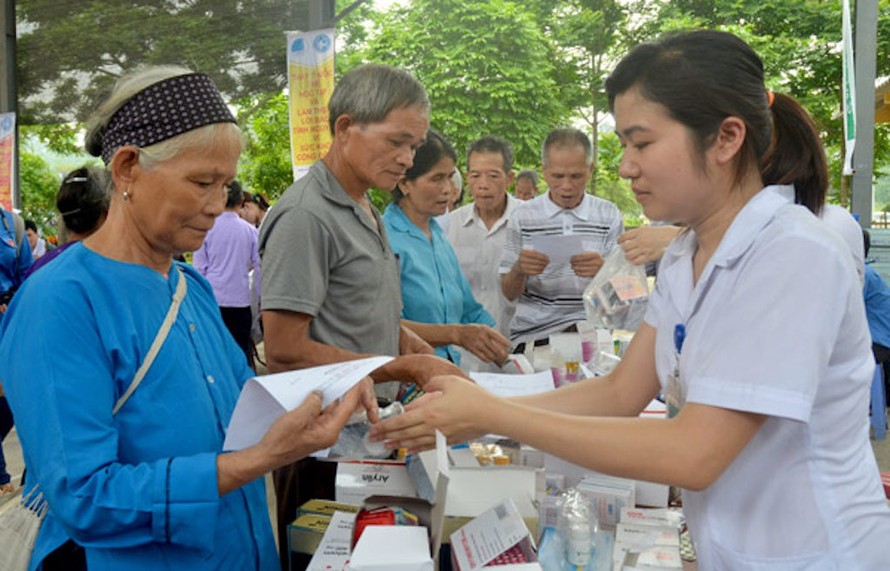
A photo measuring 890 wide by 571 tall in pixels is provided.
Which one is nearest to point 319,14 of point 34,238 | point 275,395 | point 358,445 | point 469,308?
point 34,238

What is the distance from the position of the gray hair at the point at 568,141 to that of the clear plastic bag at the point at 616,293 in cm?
79

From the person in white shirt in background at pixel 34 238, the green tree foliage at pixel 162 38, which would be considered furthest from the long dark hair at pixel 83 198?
the green tree foliage at pixel 162 38

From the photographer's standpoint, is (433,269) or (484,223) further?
(484,223)

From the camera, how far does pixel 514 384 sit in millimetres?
2160

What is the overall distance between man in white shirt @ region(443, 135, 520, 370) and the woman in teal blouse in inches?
54.7

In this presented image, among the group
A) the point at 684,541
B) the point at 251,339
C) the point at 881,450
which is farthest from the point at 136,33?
the point at 684,541

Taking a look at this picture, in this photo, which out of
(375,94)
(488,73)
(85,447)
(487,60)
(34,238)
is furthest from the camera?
(488,73)

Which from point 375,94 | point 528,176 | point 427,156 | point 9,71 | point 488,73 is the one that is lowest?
point 528,176

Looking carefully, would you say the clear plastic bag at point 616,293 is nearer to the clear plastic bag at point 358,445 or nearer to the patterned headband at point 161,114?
the clear plastic bag at point 358,445

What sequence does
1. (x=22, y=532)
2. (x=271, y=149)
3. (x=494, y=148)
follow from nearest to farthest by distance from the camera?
(x=22, y=532) < (x=494, y=148) < (x=271, y=149)

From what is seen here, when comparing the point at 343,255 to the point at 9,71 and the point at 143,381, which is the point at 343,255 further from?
the point at 9,71

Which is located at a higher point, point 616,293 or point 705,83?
point 705,83

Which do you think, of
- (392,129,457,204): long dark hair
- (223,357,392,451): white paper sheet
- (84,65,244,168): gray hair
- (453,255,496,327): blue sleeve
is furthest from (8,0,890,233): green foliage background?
(223,357,392,451): white paper sheet

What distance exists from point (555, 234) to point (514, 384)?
1.72 m
